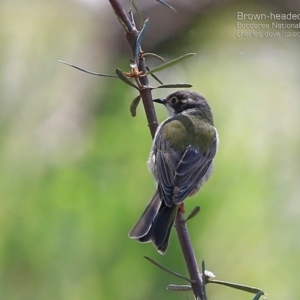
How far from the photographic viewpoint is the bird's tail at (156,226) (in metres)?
1.23

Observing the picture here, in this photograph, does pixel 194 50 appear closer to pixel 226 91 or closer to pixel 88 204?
pixel 226 91

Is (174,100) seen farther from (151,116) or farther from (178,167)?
(151,116)

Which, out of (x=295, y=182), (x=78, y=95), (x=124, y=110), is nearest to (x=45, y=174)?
(x=124, y=110)

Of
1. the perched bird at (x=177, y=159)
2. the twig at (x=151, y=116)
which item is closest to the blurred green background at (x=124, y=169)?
the perched bird at (x=177, y=159)

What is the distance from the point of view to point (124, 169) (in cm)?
177

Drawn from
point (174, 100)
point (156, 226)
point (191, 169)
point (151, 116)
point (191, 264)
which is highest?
point (174, 100)

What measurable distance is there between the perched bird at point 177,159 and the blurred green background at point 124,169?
0.23 ft

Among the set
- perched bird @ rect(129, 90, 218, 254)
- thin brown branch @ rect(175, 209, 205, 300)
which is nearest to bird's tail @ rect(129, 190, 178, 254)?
perched bird @ rect(129, 90, 218, 254)

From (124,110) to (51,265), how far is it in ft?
1.93

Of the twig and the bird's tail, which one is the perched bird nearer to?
the bird's tail

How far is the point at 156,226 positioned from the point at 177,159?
0.50 metres

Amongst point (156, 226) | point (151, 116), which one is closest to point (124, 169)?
point (156, 226)

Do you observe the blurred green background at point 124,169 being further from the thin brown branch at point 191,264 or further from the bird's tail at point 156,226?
the thin brown branch at point 191,264

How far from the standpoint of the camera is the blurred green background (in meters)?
1.66
